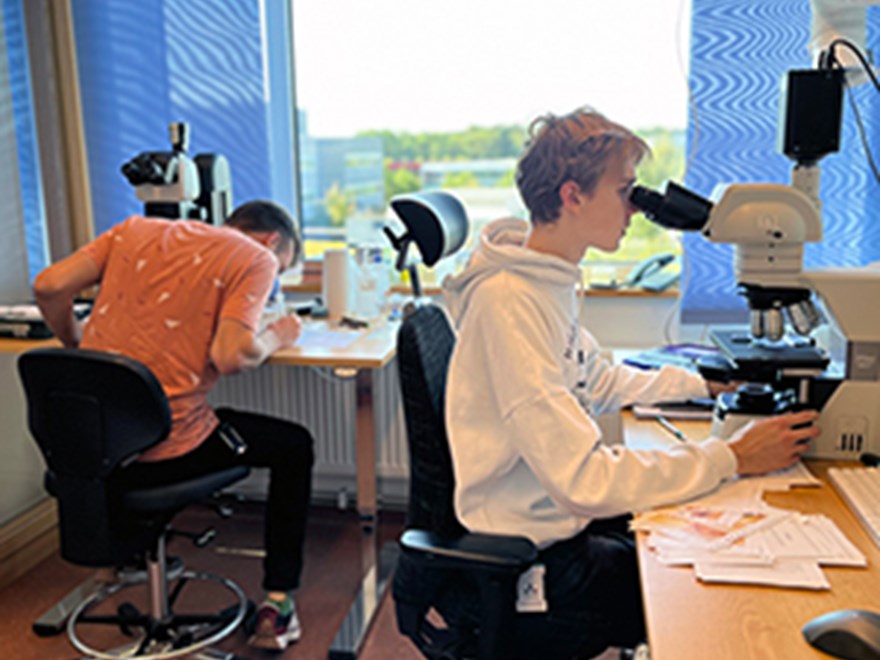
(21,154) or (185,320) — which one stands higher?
(21,154)

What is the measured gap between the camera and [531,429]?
118 cm

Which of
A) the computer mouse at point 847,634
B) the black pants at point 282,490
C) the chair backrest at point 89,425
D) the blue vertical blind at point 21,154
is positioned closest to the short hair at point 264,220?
the black pants at point 282,490

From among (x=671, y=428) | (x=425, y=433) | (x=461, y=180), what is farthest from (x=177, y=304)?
(x=461, y=180)

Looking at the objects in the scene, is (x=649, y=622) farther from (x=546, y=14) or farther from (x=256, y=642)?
(x=546, y=14)

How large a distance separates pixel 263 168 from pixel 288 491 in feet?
4.03

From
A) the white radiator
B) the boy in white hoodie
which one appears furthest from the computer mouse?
the white radiator

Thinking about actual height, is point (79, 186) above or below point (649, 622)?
above

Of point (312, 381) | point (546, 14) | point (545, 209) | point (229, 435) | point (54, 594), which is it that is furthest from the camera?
point (312, 381)

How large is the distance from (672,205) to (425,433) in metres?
0.55

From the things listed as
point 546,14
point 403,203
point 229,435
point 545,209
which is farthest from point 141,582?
point 546,14

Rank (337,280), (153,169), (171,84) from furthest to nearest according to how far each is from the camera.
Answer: (171,84) < (337,280) < (153,169)

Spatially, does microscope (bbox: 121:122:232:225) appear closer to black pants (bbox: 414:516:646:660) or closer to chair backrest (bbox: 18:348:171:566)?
chair backrest (bbox: 18:348:171:566)

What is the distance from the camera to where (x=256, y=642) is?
2.14 m

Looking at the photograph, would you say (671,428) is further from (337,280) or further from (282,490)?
(337,280)
